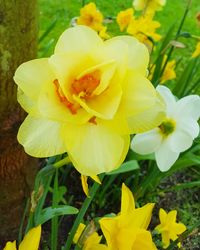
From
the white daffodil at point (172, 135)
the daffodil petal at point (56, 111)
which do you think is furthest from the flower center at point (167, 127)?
the daffodil petal at point (56, 111)

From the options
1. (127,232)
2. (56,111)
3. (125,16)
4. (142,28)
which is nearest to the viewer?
(56,111)

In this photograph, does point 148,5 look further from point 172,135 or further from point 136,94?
point 136,94

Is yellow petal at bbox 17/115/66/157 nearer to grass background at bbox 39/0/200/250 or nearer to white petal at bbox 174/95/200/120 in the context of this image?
white petal at bbox 174/95/200/120

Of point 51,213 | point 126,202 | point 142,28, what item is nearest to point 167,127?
point 126,202

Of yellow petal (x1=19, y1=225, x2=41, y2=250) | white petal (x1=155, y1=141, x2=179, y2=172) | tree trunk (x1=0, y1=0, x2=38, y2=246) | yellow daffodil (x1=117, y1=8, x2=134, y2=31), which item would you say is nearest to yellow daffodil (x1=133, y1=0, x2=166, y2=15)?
yellow daffodil (x1=117, y1=8, x2=134, y2=31)

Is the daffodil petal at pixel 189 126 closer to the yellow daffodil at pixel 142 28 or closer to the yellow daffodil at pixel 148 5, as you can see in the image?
the yellow daffodil at pixel 142 28

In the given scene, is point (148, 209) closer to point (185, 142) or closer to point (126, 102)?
point (185, 142)

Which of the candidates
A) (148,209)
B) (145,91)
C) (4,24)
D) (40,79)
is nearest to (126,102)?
(145,91)
